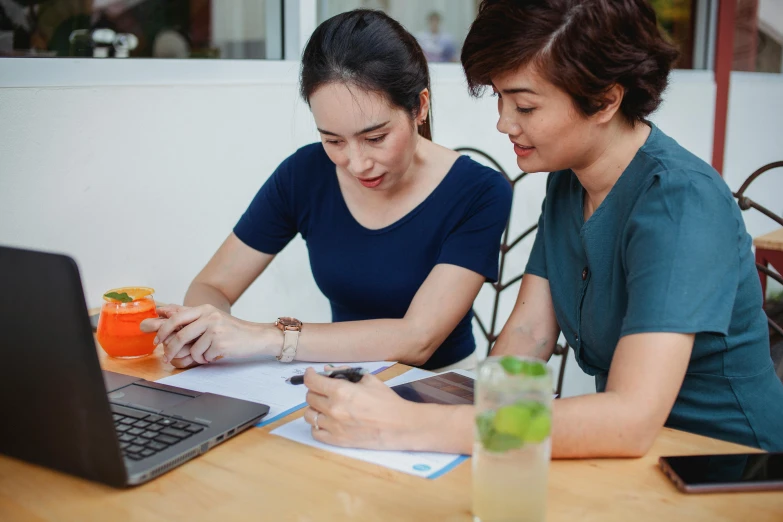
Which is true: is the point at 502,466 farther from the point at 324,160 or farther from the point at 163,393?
the point at 324,160

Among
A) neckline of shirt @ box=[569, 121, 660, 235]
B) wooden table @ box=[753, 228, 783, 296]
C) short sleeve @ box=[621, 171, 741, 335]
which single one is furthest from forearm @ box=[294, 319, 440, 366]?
wooden table @ box=[753, 228, 783, 296]

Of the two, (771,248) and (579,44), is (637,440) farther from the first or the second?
(771,248)

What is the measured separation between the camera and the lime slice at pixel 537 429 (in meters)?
0.76

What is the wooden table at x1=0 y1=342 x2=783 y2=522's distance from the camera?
2.70ft

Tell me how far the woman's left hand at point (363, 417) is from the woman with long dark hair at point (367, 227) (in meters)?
0.35

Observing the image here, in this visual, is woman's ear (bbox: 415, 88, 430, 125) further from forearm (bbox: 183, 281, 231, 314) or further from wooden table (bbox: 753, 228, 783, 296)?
wooden table (bbox: 753, 228, 783, 296)

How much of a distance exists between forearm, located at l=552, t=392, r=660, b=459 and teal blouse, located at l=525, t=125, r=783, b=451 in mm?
118

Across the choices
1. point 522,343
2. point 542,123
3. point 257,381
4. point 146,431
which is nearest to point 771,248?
point 522,343

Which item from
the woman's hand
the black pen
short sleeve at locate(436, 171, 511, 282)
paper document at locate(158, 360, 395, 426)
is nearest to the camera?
the black pen

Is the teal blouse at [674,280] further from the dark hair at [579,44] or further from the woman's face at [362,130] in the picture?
the woman's face at [362,130]

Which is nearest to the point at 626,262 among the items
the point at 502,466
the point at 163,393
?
the point at 502,466

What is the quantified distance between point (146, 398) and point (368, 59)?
0.73 m

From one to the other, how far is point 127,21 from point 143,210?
53cm

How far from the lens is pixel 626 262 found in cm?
111
